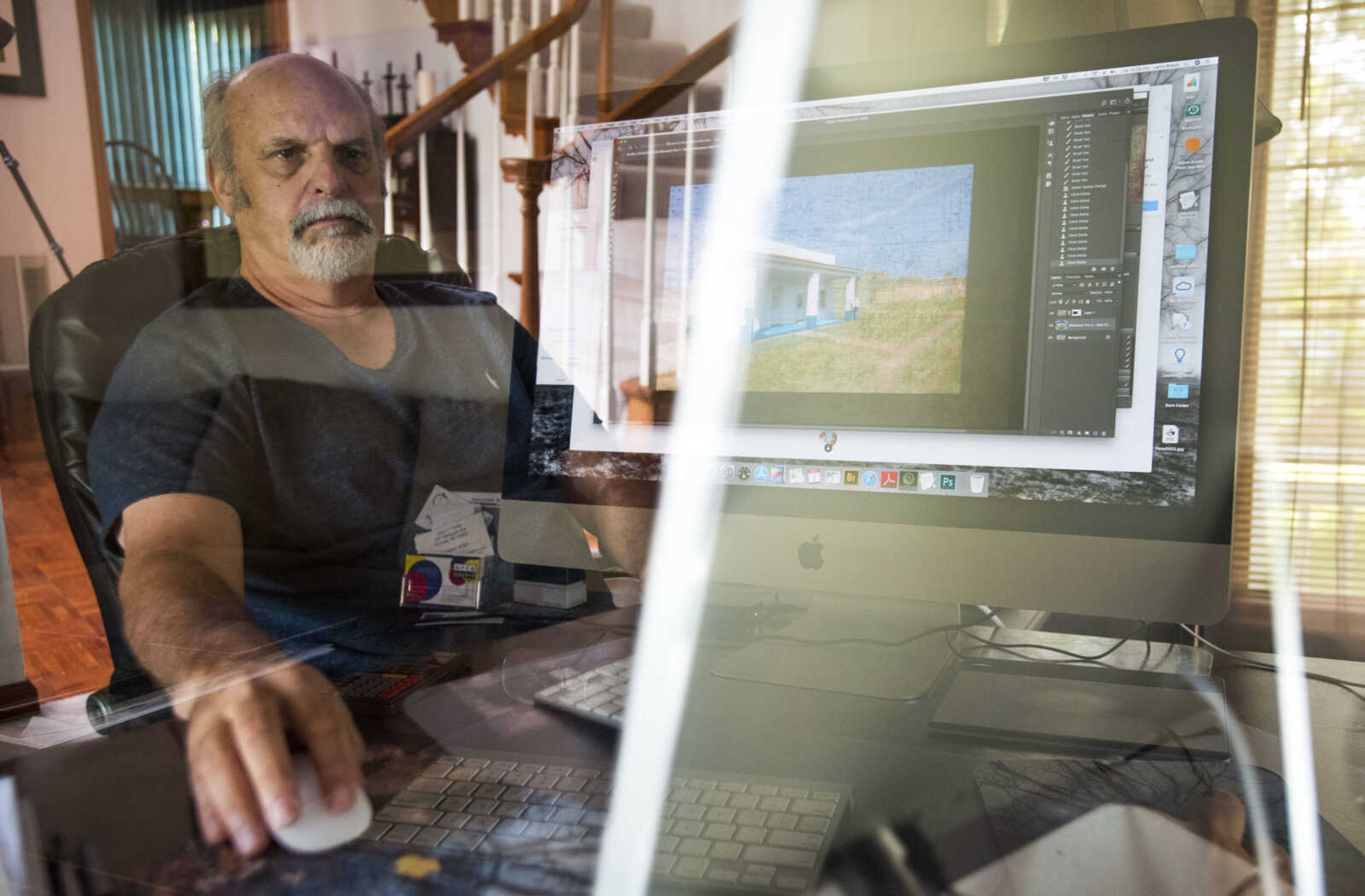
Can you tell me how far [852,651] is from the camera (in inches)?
25.8

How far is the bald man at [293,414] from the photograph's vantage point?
0.80 meters

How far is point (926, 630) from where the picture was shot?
28.5 inches

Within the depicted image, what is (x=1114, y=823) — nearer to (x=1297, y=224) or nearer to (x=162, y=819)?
(x=162, y=819)

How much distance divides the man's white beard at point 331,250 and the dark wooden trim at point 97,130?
2.58ft

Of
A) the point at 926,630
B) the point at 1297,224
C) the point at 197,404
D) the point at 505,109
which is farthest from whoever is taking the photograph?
the point at 505,109

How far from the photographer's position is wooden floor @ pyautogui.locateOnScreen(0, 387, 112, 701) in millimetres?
1077

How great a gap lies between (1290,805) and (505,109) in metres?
2.52

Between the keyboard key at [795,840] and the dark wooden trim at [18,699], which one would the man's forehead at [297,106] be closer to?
the dark wooden trim at [18,699]

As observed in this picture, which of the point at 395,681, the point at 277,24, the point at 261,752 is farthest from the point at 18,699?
the point at 277,24

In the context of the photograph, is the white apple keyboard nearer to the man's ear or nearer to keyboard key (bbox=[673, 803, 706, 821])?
keyboard key (bbox=[673, 803, 706, 821])

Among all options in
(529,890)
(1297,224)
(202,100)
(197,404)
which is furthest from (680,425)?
(1297,224)

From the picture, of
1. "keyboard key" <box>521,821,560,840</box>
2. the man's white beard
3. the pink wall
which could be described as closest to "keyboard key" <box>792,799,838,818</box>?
"keyboard key" <box>521,821,560,840</box>

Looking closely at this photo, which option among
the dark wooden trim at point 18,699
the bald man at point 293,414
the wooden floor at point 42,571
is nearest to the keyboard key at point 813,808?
the bald man at point 293,414

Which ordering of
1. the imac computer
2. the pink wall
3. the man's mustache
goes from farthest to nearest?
the pink wall → the man's mustache → the imac computer
